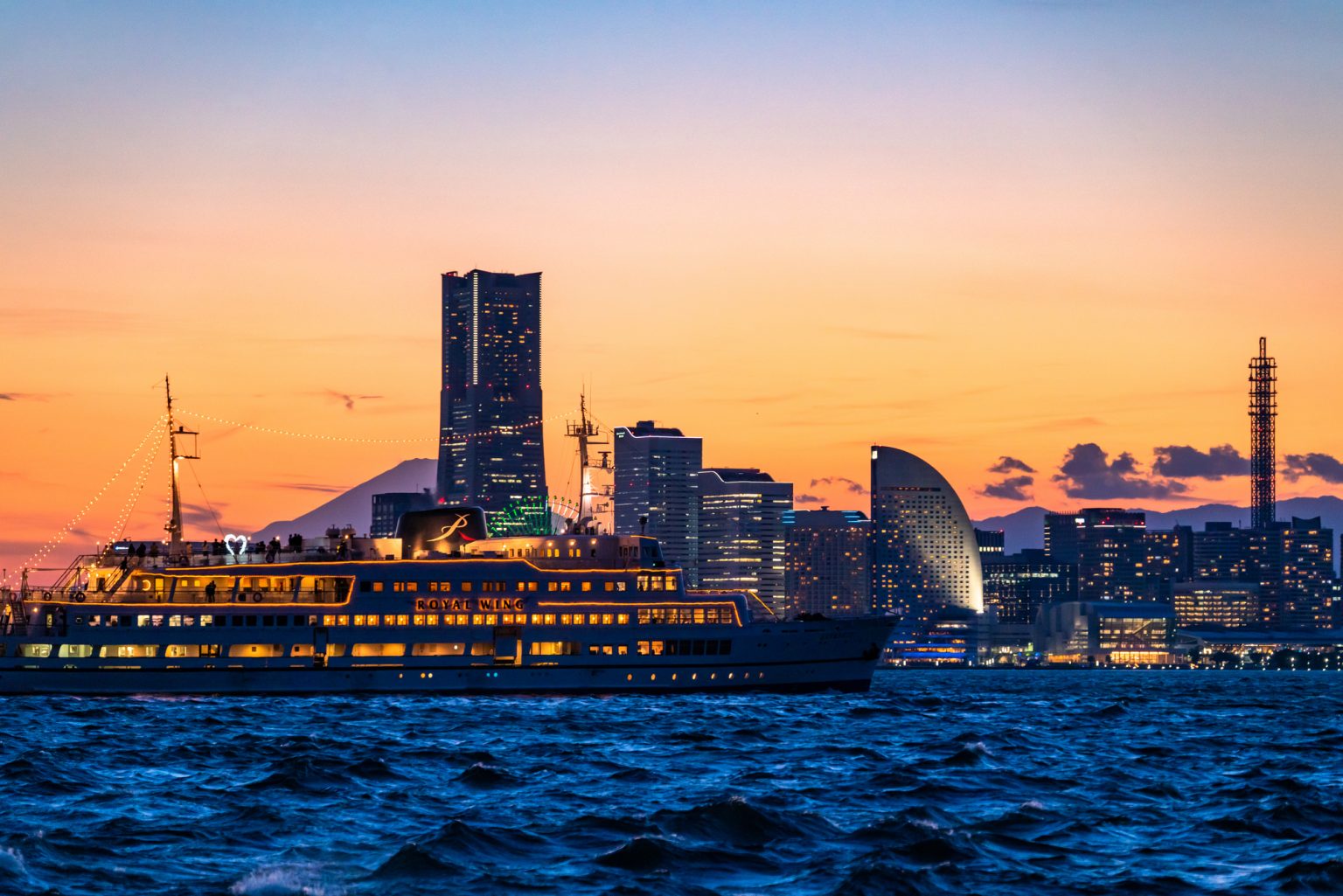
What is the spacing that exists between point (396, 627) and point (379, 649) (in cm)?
164

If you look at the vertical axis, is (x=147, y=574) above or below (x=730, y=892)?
above

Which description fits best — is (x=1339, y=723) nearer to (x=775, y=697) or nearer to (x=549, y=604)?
(x=775, y=697)

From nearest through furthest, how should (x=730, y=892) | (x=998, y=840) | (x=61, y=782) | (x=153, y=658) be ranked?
(x=730, y=892)
(x=998, y=840)
(x=61, y=782)
(x=153, y=658)

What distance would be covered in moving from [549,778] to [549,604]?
5212cm

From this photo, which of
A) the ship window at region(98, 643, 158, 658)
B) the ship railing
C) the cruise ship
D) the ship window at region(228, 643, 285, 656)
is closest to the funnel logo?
the cruise ship

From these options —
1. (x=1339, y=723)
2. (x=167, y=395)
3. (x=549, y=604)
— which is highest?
(x=167, y=395)

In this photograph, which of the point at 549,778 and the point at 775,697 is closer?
the point at 549,778

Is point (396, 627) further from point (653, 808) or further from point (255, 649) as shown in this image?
point (653, 808)

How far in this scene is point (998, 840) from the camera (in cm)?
3847

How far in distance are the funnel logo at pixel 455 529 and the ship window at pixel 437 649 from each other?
29.7 feet

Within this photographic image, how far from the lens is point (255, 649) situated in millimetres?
100750

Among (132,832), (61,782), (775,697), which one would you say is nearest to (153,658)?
→ (775,697)

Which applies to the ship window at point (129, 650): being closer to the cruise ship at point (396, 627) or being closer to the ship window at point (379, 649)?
the cruise ship at point (396, 627)

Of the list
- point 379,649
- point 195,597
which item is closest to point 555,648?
point 379,649
